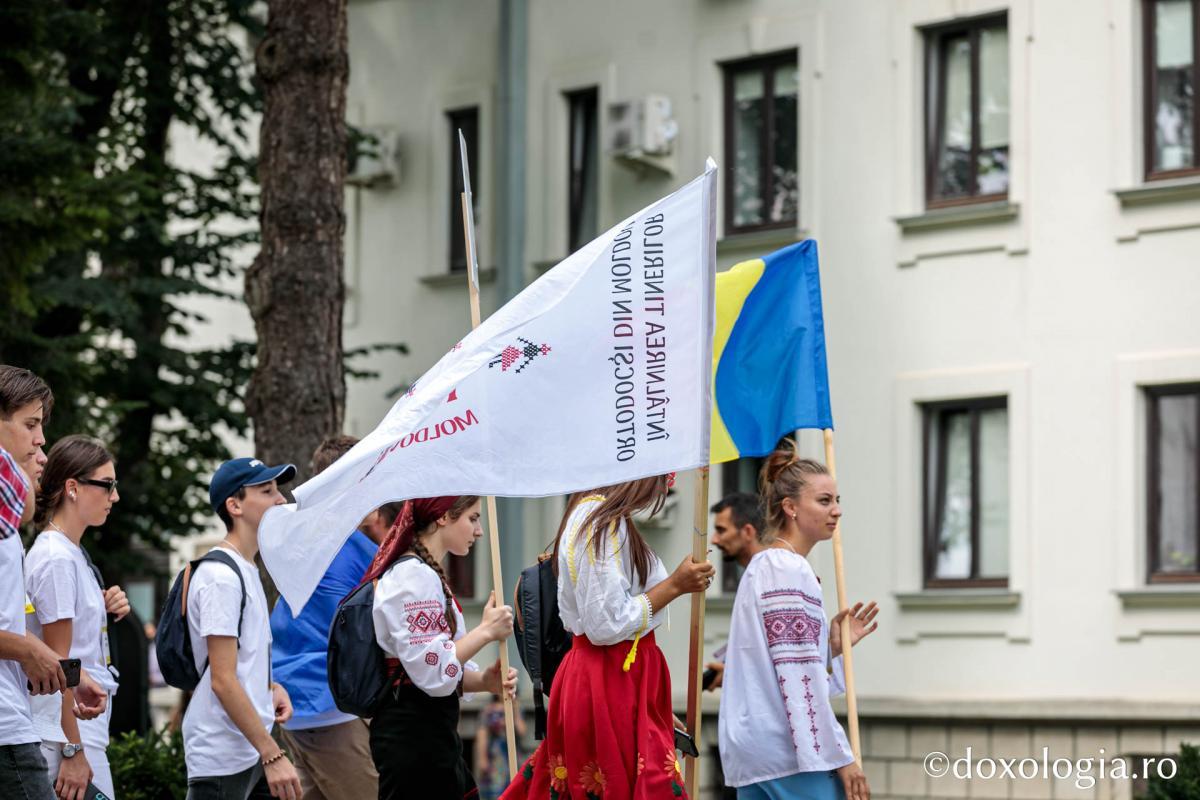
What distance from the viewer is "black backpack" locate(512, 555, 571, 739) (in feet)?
26.2

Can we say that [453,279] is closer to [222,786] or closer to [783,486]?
[783,486]

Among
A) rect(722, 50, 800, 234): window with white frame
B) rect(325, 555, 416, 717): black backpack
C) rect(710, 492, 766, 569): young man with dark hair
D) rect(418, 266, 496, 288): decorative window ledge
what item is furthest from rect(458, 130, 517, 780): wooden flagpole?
rect(418, 266, 496, 288): decorative window ledge

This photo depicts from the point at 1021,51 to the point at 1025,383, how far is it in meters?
3.04

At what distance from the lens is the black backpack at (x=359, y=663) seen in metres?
7.31

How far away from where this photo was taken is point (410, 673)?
284 inches

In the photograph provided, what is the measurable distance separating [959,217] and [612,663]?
509 inches

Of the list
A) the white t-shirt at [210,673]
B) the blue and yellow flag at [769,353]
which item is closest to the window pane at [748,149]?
the blue and yellow flag at [769,353]

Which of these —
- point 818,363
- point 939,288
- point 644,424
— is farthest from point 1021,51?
point 644,424

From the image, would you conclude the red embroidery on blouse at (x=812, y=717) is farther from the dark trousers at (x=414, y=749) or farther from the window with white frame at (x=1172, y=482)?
the window with white frame at (x=1172, y=482)

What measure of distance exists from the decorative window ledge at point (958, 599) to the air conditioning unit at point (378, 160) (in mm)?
8542

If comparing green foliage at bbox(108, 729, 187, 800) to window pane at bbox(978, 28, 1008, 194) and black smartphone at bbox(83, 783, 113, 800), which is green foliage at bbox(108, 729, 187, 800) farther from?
window pane at bbox(978, 28, 1008, 194)

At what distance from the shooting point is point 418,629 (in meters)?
7.25

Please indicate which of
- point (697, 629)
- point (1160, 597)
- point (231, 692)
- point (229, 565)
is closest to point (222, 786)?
point (231, 692)

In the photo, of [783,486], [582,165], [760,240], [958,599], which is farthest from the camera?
[582,165]
